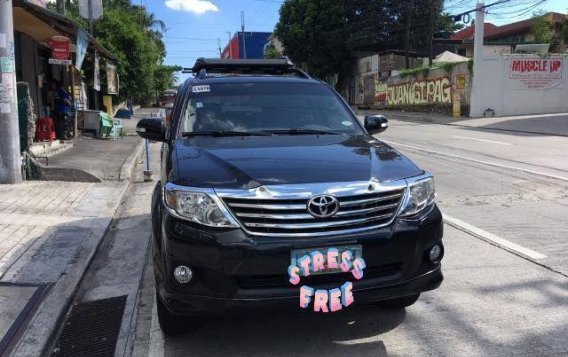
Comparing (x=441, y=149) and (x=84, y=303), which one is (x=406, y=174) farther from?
(x=441, y=149)

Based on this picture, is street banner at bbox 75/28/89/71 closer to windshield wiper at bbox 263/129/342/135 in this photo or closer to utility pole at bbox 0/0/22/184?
utility pole at bbox 0/0/22/184

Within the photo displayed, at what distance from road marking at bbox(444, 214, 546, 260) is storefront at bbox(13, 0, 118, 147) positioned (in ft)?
24.4

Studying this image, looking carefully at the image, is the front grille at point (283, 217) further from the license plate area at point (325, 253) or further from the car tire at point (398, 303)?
the car tire at point (398, 303)

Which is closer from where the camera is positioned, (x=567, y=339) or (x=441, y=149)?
(x=567, y=339)

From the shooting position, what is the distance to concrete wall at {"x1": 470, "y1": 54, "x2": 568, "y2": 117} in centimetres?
2956

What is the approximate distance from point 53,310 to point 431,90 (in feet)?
104

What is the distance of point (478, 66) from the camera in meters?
29.2

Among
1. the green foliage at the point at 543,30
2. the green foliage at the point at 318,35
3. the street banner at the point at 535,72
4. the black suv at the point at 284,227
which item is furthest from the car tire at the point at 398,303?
the green foliage at the point at 318,35

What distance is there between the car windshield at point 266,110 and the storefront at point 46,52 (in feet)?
21.2

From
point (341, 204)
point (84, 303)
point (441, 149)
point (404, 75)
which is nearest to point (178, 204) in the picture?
point (341, 204)

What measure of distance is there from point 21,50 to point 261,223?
49.0ft

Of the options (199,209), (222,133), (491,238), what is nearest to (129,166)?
(222,133)

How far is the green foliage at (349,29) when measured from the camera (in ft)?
157

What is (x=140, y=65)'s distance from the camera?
3131 centimetres
